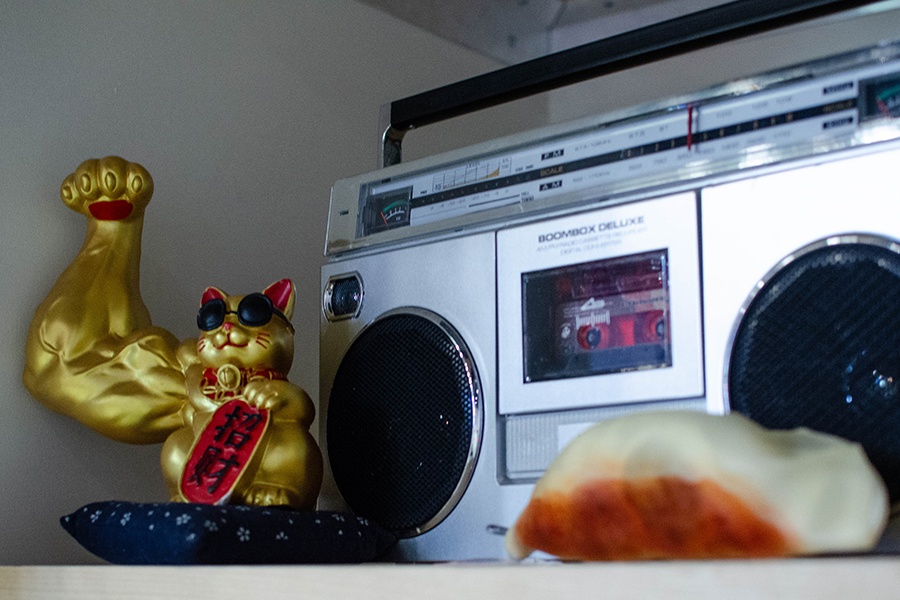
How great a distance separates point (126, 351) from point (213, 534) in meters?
0.32

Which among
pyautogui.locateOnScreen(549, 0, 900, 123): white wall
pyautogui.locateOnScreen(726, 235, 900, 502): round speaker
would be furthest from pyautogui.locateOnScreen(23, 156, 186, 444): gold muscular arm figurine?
pyautogui.locateOnScreen(549, 0, 900, 123): white wall

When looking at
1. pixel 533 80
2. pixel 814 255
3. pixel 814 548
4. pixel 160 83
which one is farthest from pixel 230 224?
pixel 814 548

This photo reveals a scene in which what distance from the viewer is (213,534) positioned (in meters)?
0.61

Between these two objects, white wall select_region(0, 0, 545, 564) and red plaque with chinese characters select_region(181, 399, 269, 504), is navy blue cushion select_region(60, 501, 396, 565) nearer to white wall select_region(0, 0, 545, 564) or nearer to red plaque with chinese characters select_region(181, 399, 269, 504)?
red plaque with chinese characters select_region(181, 399, 269, 504)

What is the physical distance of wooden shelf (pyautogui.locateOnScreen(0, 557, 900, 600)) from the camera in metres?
0.35

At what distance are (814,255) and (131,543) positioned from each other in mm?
457

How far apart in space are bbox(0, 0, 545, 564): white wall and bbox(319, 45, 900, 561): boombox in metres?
0.25

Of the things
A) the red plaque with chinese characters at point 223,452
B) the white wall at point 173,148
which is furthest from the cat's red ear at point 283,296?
the white wall at point 173,148

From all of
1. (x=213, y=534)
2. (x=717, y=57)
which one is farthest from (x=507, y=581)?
(x=717, y=57)

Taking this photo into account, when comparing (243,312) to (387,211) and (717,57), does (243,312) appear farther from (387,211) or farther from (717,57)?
(717,57)

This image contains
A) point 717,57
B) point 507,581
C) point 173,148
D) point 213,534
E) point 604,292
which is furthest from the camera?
point 717,57

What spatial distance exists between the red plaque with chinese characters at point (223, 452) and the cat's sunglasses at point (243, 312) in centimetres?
7

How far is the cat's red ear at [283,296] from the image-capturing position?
842 millimetres

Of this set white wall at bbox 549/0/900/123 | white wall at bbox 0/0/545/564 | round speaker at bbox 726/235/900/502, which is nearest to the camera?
round speaker at bbox 726/235/900/502
